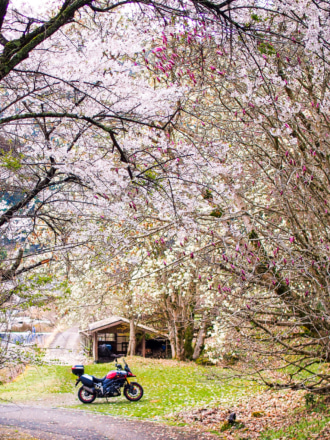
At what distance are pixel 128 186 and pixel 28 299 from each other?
2201 millimetres

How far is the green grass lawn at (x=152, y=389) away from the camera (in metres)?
10.5

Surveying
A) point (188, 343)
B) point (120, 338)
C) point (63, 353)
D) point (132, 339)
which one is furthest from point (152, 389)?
point (63, 353)

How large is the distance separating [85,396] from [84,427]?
401 cm

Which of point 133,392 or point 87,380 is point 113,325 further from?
point 133,392

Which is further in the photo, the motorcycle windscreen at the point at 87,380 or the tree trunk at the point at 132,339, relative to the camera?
the tree trunk at the point at 132,339

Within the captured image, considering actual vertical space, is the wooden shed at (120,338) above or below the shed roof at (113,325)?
below

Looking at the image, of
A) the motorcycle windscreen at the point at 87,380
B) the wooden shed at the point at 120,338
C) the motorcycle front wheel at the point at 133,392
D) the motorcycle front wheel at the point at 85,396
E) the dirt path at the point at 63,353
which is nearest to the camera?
the dirt path at the point at 63,353

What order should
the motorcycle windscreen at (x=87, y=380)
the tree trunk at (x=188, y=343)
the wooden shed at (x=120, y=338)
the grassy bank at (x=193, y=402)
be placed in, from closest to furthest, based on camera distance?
the grassy bank at (x=193, y=402)
the motorcycle windscreen at (x=87, y=380)
the tree trunk at (x=188, y=343)
the wooden shed at (x=120, y=338)

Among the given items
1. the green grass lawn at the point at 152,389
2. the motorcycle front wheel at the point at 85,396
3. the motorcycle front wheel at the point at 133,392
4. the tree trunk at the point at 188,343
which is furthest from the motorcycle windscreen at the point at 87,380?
the tree trunk at the point at 188,343

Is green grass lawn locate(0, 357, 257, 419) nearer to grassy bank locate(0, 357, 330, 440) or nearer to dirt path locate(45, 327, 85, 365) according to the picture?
grassy bank locate(0, 357, 330, 440)

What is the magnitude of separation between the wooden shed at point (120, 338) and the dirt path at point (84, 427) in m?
12.2

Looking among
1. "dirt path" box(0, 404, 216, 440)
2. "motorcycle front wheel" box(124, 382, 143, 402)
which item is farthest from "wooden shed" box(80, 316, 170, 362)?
"dirt path" box(0, 404, 216, 440)

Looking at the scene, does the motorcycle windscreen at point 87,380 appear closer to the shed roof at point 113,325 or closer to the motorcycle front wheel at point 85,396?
the motorcycle front wheel at point 85,396

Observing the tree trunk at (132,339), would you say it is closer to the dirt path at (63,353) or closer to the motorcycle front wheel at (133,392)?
the dirt path at (63,353)
